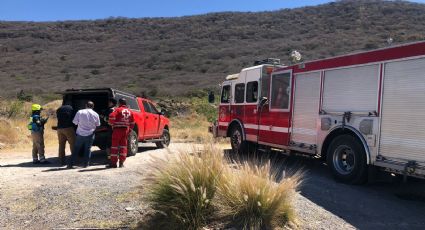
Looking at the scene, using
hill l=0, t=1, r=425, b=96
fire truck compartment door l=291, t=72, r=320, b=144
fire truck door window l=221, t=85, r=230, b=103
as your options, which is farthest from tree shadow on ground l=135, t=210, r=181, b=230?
hill l=0, t=1, r=425, b=96

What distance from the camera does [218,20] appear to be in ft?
226

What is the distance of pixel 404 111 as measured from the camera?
7840 mm

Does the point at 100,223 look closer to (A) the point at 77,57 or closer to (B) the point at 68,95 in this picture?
(B) the point at 68,95

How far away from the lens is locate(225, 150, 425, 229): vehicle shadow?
21.9ft

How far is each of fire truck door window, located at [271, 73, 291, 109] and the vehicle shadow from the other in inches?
73.5

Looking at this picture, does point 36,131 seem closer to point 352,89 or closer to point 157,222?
point 157,222

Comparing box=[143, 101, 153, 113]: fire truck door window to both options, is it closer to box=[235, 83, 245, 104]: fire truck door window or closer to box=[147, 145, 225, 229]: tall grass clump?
box=[235, 83, 245, 104]: fire truck door window

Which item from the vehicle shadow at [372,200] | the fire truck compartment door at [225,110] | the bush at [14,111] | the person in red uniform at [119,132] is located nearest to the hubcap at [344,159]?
the vehicle shadow at [372,200]

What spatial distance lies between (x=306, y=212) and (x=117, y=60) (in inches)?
1890

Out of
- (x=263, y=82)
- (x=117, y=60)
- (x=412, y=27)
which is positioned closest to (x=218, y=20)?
(x=117, y=60)

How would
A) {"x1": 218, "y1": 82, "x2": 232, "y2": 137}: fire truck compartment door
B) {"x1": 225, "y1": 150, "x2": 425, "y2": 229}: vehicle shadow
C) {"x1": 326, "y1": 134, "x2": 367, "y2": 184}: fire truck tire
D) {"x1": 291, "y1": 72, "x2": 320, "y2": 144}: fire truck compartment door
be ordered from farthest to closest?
1. {"x1": 218, "y1": 82, "x2": 232, "y2": 137}: fire truck compartment door
2. {"x1": 291, "y1": 72, "x2": 320, "y2": 144}: fire truck compartment door
3. {"x1": 326, "y1": 134, "x2": 367, "y2": 184}: fire truck tire
4. {"x1": 225, "y1": 150, "x2": 425, "y2": 229}: vehicle shadow

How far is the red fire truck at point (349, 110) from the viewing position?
7.74m

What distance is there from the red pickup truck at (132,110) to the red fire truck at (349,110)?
311 centimetres

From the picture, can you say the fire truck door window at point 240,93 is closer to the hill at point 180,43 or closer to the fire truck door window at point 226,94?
the fire truck door window at point 226,94
